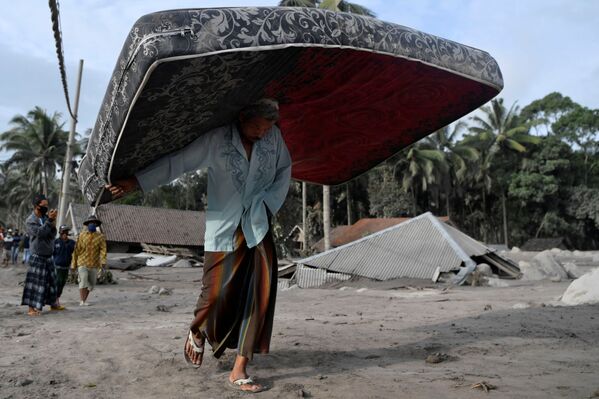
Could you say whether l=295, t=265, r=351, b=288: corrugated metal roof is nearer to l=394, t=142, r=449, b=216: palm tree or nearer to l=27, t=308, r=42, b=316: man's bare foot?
l=27, t=308, r=42, b=316: man's bare foot

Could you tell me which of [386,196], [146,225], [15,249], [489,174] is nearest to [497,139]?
[489,174]

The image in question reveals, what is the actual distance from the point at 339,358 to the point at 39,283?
544 cm

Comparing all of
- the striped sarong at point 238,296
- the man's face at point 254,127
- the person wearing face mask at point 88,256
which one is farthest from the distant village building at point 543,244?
the man's face at point 254,127

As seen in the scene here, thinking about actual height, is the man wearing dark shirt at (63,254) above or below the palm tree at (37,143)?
below

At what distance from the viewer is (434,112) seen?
3479 millimetres

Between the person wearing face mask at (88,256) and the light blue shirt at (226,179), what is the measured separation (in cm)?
623

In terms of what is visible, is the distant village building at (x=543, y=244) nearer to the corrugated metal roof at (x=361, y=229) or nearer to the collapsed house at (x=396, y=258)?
the corrugated metal roof at (x=361, y=229)

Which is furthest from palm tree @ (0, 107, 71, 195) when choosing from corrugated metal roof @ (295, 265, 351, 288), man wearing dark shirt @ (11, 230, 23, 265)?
corrugated metal roof @ (295, 265, 351, 288)

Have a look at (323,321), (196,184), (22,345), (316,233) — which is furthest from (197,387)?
(196,184)

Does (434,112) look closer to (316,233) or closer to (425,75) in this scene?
(425,75)

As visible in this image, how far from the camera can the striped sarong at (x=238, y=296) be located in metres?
3.07

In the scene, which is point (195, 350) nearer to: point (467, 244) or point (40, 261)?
point (40, 261)

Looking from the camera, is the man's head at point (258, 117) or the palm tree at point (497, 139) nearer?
the man's head at point (258, 117)

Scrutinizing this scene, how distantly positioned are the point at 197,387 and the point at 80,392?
0.62m
